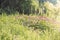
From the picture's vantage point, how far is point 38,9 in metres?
14.2

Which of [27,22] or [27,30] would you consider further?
[27,22]

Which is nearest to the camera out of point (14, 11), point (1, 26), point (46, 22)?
point (1, 26)

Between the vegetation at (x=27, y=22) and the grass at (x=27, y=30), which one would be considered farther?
the vegetation at (x=27, y=22)

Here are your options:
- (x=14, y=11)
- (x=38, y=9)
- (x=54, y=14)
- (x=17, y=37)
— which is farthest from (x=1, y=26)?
(x=54, y=14)

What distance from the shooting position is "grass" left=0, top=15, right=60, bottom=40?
307 inches

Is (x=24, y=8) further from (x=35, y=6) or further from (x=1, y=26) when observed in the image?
(x=1, y=26)

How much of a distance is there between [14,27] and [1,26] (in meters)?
0.46

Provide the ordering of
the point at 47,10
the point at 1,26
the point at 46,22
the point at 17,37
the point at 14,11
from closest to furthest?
the point at 17,37, the point at 1,26, the point at 46,22, the point at 14,11, the point at 47,10

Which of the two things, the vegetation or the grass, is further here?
the vegetation

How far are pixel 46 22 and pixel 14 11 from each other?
3254 mm

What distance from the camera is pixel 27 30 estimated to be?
8711 mm

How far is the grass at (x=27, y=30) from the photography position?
7.79 m

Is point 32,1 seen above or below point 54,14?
above

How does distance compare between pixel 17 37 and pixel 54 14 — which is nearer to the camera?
pixel 17 37
